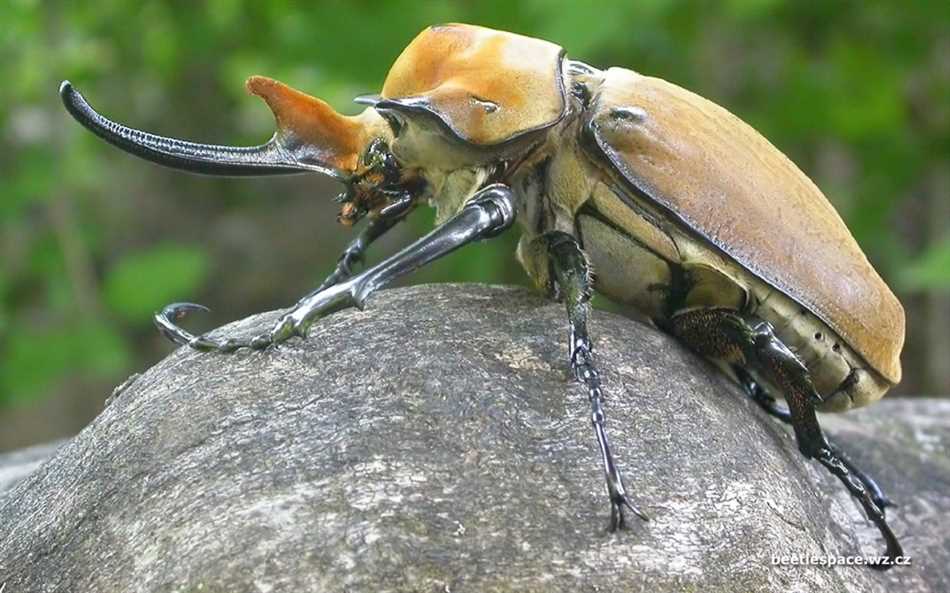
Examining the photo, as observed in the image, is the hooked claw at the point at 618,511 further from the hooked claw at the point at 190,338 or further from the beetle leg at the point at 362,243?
the beetle leg at the point at 362,243

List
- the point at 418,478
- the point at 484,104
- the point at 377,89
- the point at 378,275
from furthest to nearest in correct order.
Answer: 1. the point at 377,89
2. the point at 484,104
3. the point at 378,275
4. the point at 418,478

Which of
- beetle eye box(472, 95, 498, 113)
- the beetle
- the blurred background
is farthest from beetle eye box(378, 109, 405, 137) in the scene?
the blurred background

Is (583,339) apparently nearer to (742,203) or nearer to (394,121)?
(742,203)

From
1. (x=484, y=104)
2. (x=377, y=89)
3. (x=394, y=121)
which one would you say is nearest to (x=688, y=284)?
(x=484, y=104)

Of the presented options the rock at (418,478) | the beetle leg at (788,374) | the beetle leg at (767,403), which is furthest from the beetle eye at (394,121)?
the beetle leg at (767,403)

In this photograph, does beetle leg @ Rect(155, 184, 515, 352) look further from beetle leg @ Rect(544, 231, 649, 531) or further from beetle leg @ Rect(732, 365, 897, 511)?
beetle leg @ Rect(732, 365, 897, 511)
